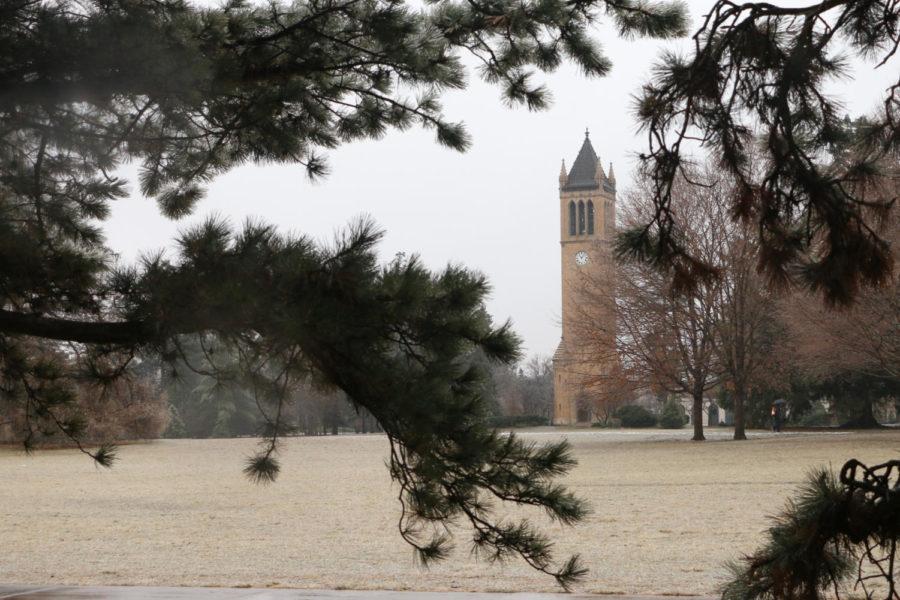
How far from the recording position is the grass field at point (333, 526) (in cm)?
892

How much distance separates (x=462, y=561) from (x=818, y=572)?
634 centimetres

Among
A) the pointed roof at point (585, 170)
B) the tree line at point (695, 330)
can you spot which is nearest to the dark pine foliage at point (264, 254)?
the tree line at point (695, 330)

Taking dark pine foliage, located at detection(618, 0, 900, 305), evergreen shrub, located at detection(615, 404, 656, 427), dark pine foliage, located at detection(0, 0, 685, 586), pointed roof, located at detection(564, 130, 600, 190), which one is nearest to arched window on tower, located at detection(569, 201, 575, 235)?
pointed roof, located at detection(564, 130, 600, 190)

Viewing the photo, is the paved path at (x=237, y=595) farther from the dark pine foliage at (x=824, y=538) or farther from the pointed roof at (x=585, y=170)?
the pointed roof at (x=585, y=170)

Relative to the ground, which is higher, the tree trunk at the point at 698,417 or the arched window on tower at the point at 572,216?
the arched window on tower at the point at 572,216

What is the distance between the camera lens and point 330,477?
20766 mm

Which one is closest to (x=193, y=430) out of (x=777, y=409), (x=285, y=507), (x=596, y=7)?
(x=777, y=409)

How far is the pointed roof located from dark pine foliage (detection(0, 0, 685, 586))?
232ft

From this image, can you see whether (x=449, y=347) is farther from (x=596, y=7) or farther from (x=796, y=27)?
(x=596, y=7)

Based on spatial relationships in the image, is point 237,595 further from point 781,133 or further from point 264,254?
point 781,133

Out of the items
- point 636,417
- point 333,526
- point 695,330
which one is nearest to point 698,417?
point 695,330

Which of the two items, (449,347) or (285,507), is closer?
(449,347)

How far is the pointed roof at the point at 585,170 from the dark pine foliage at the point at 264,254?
70.8m

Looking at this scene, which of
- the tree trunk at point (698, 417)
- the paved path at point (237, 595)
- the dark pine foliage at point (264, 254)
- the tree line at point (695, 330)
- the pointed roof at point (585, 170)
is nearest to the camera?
the dark pine foliage at point (264, 254)
